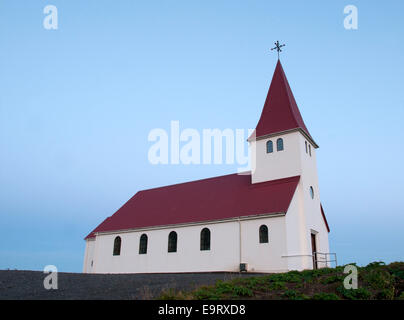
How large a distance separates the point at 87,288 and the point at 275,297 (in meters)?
7.12

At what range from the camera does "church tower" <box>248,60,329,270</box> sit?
79.8ft

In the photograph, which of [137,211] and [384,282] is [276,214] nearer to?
[384,282]

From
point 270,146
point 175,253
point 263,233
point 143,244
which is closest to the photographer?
point 263,233

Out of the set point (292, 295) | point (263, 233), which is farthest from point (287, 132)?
point (292, 295)

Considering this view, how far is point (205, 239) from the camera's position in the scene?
25625 millimetres

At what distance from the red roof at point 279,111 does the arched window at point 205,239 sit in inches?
337

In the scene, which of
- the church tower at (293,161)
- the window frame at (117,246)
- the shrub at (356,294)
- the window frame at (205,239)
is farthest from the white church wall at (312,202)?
the window frame at (117,246)

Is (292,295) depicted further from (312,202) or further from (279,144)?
(279,144)

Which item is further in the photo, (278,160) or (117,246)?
(117,246)

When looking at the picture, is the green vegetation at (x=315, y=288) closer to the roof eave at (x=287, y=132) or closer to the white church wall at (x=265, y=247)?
the white church wall at (x=265, y=247)

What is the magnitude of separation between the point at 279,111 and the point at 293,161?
16.4 ft
